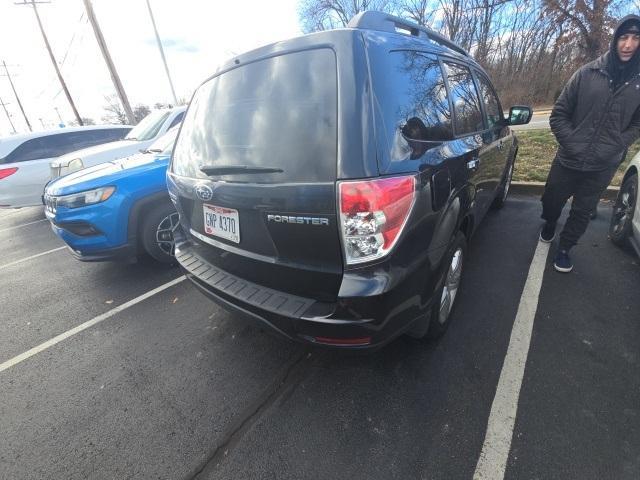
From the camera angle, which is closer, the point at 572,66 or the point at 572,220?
the point at 572,220

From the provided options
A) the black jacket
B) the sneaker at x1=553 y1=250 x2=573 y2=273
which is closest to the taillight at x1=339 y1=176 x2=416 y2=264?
the black jacket

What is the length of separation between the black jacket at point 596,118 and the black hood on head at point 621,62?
3 centimetres

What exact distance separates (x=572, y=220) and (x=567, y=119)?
92 cm

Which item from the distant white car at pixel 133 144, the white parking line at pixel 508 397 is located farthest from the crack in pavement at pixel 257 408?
the distant white car at pixel 133 144

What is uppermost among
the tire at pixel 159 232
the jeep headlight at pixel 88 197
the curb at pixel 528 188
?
the jeep headlight at pixel 88 197

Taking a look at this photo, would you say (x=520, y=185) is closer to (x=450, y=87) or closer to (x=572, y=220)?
(x=572, y=220)

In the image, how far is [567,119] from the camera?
9.61 feet

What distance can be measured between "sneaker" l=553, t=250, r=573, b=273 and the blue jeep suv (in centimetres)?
403

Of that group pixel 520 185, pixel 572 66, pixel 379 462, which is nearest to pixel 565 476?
pixel 379 462

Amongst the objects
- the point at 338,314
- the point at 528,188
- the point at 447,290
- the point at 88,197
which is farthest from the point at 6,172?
the point at 528,188

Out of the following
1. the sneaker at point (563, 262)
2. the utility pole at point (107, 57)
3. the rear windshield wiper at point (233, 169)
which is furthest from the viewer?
the utility pole at point (107, 57)

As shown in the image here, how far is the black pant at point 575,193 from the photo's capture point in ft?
9.59

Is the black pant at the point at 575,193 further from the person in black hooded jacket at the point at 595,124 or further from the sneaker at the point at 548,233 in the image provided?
the sneaker at the point at 548,233

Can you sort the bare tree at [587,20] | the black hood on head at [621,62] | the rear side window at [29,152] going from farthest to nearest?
1. the bare tree at [587,20]
2. the rear side window at [29,152]
3. the black hood on head at [621,62]
